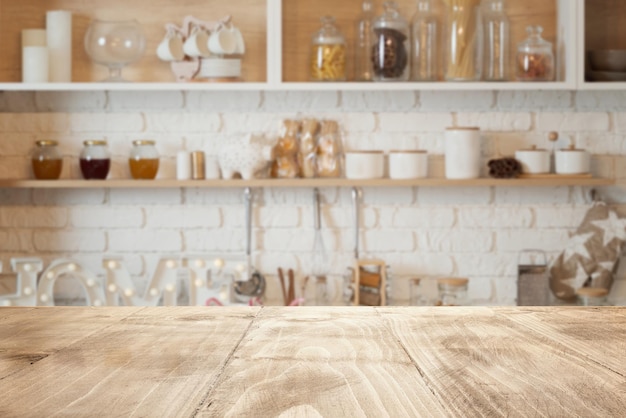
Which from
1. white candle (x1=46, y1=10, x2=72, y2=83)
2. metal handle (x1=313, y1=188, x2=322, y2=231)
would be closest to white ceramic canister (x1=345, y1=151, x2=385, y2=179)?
metal handle (x1=313, y1=188, x2=322, y2=231)

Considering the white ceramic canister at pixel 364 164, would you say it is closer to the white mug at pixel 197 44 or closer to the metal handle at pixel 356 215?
the metal handle at pixel 356 215

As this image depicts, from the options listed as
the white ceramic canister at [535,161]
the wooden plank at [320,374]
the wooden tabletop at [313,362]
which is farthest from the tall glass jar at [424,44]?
the wooden plank at [320,374]

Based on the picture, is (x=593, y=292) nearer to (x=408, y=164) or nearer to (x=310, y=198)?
(x=408, y=164)

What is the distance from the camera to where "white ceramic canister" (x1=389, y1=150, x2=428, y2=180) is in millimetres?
2764

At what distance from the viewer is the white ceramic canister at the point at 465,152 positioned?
2.77m

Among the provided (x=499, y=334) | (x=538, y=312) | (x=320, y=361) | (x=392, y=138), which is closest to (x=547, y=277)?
(x=392, y=138)

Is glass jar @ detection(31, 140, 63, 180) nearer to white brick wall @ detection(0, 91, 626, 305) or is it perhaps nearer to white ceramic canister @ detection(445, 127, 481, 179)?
white brick wall @ detection(0, 91, 626, 305)

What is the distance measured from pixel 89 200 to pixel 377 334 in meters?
2.08

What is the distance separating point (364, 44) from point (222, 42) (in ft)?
1.44

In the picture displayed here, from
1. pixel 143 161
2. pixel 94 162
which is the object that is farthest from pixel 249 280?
pixel 94 162

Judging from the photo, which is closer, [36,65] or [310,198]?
[36,65]

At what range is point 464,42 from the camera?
8.89 feet

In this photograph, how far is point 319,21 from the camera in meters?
2.81

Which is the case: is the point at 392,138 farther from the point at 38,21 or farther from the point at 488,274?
the point at 38,21
